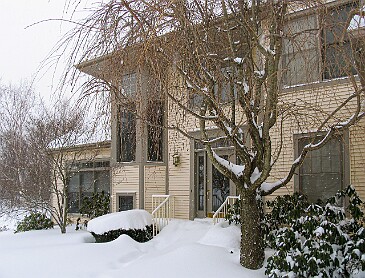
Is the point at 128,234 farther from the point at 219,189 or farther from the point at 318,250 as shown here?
the point at 318,250

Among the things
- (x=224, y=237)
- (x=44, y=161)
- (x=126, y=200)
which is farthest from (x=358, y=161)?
(x=44, y=161)

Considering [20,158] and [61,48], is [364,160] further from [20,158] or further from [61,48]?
[20,158]

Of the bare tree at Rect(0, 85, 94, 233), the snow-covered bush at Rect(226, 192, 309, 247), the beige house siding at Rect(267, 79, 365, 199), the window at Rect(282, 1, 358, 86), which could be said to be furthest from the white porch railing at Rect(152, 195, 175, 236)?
the window at Rect(282, 1, 358, 86)

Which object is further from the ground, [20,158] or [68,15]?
[68,15]

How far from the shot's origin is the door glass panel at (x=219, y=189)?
11.8 meters

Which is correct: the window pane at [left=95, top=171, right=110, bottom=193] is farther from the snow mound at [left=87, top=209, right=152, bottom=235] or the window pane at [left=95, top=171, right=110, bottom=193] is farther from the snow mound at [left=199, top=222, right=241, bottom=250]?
the snow mound at [left=199, top=222, right=241, bottom=250]

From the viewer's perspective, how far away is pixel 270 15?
710cm

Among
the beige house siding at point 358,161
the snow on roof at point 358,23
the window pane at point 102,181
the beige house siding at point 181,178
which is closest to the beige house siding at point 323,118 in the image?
the beige house siding at point 358,161

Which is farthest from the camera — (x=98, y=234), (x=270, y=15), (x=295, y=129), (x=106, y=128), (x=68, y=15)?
(x=98, y=234)

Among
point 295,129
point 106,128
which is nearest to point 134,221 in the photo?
point 106,128

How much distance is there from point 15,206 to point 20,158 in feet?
9.70

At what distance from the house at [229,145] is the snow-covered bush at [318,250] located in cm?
188

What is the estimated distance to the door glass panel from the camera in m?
11.8

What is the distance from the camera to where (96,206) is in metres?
14.1
